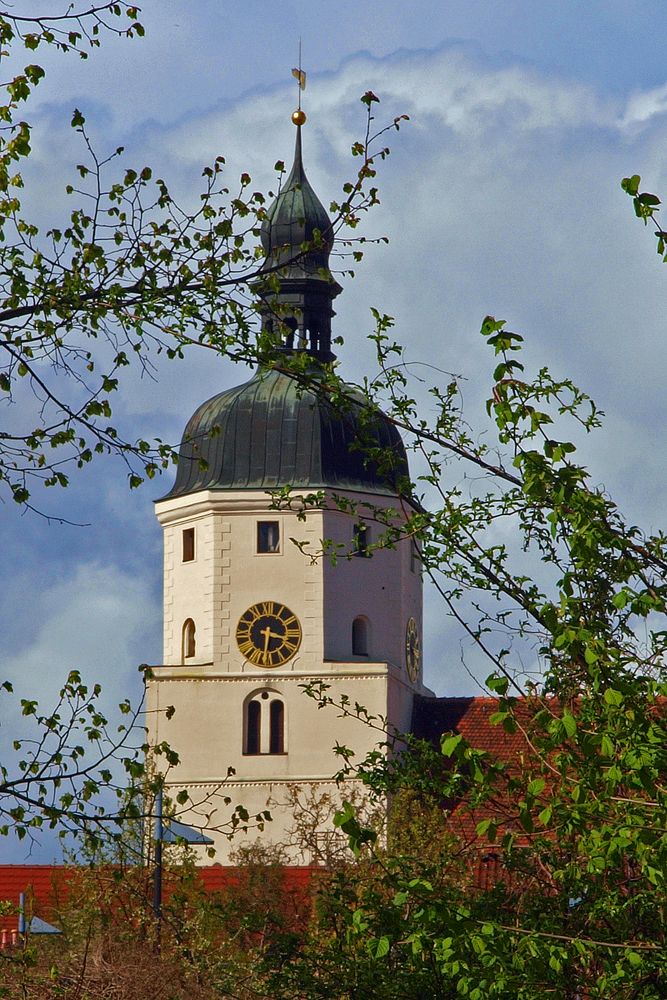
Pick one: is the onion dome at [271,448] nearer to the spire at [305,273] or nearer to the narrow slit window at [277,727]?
the spire at [305,273]

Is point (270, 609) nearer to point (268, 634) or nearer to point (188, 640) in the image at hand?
point (268, 634)

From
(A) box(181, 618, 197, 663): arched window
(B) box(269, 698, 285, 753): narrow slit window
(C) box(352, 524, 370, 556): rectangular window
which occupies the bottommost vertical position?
(C) box(352, 524, 370, 556): rectangular window

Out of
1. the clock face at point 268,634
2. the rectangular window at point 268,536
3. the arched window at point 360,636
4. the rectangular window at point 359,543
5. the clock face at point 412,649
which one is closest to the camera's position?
the rectangular window at point 359,543

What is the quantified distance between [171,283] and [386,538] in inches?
66.0

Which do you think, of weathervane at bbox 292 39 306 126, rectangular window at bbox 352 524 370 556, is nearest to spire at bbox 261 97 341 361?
weathervane at bbox 292 39 306 126

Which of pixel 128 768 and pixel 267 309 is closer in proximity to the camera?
pixel 128 768

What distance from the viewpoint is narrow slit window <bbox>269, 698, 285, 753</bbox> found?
2127 inches

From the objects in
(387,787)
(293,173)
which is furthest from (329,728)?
(387,787)

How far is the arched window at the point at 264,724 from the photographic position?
54031mm

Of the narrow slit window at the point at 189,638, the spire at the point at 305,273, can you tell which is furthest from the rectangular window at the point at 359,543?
the narrow slit window at the point at 189,638

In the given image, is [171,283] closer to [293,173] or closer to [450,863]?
[450,863]

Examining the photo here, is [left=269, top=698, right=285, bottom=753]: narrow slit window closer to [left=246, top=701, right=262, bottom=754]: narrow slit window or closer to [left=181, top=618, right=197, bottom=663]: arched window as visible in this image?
[left=246, top=701, right=262, bottom=754]: narrow slit window

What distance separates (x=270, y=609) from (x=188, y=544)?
3.02 meters

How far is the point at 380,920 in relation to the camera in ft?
30.4
